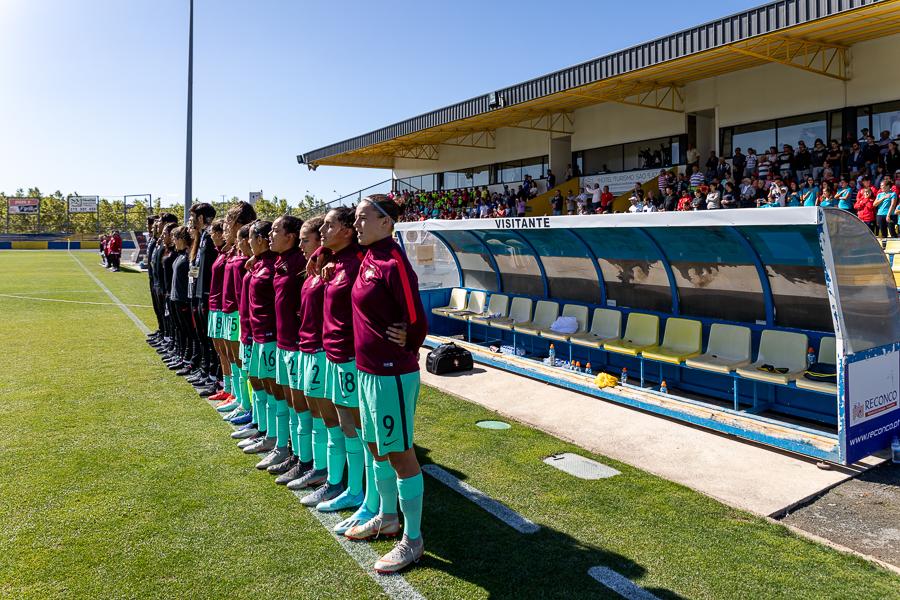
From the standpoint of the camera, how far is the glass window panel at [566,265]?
9.22m

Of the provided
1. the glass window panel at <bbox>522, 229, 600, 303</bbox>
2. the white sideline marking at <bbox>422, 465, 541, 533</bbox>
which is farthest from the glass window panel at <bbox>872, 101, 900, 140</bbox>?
the white sideline marking at <bbox>422, 465, 541, 533</bbox>

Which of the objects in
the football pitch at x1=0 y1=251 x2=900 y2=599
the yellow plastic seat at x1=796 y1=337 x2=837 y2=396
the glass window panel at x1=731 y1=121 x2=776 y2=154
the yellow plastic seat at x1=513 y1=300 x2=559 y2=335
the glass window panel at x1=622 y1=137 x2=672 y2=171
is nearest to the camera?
the football pitch at x1=0 y1=251 x2=900 y2=599

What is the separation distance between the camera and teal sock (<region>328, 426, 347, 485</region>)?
4.36 m

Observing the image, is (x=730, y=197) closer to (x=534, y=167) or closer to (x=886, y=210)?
(x=886, y=210)

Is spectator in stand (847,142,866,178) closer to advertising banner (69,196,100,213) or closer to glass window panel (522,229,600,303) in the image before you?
glass window panel (522,229,600,303)

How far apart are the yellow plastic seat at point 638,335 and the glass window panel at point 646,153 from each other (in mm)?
11431

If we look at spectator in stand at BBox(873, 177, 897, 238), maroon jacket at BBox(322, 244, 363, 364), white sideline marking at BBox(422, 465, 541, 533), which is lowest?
white sideline marking at BBox(422, 465, 541, 533)

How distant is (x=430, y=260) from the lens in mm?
12344

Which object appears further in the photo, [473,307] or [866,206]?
[473,307]

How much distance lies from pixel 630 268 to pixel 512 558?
18.8ft

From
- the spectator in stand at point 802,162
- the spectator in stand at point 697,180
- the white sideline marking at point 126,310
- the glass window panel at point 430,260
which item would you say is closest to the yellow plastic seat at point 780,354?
the glass window panel at point 430,260

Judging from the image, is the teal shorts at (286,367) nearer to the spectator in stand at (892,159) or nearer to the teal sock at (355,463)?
the teal sock at (355,463)

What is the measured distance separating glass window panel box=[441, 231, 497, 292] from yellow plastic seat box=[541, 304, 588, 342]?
1984 millimetres

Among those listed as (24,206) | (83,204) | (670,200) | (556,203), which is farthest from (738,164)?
(24,206)
